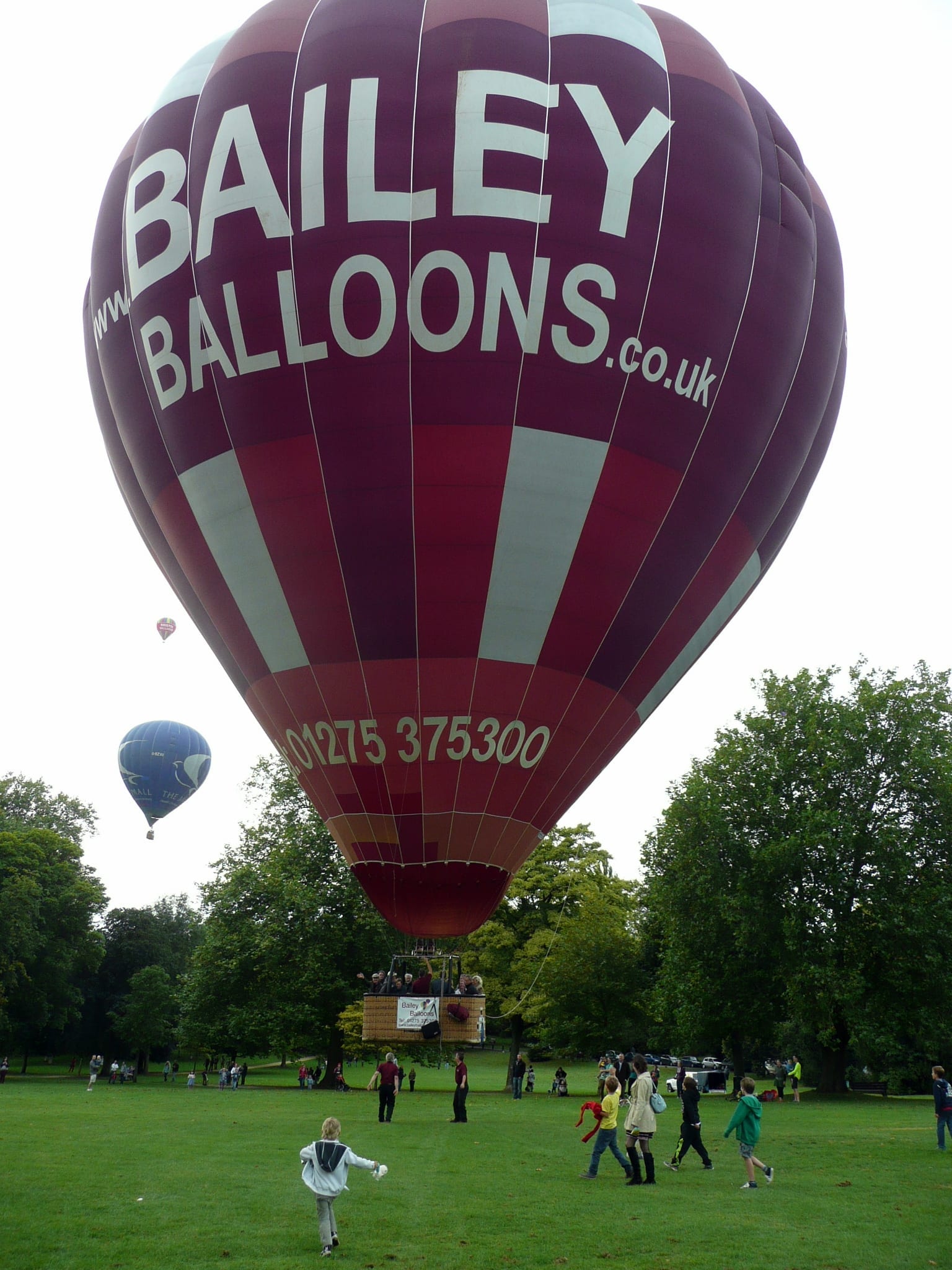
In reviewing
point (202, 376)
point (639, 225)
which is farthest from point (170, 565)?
point (639, 225)

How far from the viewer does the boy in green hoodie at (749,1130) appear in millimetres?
12086

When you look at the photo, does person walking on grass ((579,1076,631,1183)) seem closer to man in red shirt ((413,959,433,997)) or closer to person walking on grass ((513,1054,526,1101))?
man in red shirt ((413,959,433,997))

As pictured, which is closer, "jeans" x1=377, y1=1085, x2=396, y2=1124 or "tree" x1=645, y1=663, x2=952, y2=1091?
"jeans" x1=377, y1=1085, x2=396, y2=1124

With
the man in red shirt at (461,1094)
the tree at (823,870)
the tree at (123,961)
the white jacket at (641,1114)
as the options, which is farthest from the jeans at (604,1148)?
the tree at (123,961)

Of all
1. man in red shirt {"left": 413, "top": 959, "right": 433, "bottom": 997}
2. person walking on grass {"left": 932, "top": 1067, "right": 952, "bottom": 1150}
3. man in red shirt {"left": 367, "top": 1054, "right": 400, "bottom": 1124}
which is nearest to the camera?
man in red shirt {"left": 413, "top": 959, "right": 433, "bottom": 997}

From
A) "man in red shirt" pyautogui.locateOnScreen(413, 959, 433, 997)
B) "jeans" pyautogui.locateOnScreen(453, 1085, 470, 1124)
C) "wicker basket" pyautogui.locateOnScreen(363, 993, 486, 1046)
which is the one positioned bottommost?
"jeans" pyautogui.locateOnScreen(453, 1085, 470, 1124)

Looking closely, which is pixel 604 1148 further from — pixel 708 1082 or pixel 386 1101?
pixel 708 1082

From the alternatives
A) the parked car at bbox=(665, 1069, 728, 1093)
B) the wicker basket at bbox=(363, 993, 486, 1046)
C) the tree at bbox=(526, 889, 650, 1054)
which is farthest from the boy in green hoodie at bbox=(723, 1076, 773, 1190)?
the tree at bbox=(526, 889, 650, 1054)

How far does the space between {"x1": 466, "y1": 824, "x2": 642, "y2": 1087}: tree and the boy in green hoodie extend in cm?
2553

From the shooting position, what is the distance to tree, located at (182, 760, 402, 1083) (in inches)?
1388

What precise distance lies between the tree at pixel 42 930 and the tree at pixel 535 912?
18715mm

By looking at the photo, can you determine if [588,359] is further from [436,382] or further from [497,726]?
[497,726]

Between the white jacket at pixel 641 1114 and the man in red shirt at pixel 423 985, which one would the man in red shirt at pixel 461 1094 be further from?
the white jacket at pixel 641 1114

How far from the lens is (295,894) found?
117 ft
